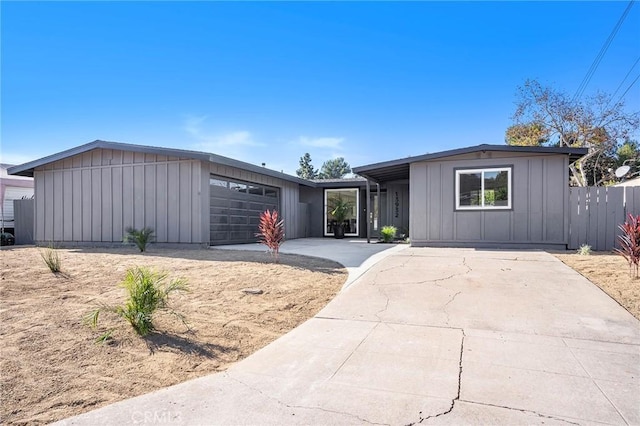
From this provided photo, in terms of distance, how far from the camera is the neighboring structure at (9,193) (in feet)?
52.6

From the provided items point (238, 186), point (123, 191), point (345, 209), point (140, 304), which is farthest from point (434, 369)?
point (345, 209)

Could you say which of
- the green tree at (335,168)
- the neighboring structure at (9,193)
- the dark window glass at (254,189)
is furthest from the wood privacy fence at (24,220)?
the green tree at (335,168)

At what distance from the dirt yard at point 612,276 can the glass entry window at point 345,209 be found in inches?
371

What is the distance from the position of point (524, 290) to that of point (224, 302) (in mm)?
4291

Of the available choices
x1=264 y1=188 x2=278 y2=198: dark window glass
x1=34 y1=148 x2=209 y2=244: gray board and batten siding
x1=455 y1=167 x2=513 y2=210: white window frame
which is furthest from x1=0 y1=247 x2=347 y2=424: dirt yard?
x1=264 y1=188 x2=278 y2=198: dark window glass

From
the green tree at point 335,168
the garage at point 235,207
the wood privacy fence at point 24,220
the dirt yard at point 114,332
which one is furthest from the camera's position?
the green tree at point 335,168

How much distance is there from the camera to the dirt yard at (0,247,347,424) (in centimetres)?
242

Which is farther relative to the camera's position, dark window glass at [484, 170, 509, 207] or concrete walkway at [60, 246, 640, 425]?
dark window glass at [484, 170, 509, 207]

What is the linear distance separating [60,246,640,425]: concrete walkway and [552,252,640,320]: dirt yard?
0.68ft

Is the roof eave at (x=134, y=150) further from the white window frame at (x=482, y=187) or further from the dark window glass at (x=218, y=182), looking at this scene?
the white window frame at (x=482, y=187)

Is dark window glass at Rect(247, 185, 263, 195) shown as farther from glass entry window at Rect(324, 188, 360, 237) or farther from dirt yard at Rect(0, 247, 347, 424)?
dirt yard at Rect(0, 247, 347, 424)

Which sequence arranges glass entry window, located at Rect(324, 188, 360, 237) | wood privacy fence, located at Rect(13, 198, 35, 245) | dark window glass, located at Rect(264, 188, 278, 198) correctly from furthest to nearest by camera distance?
1. glass entry window, located at Rect(324, 188, 360, 237)
2. wood privacy fence, located at Rect(13, 198, 35, 245)
3. dark window glass, located at Rect(264, 188, 278, 198)

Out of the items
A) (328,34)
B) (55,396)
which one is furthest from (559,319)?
(328,34)

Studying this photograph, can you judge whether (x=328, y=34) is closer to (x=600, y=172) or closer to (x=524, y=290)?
(x=524, y=290)
